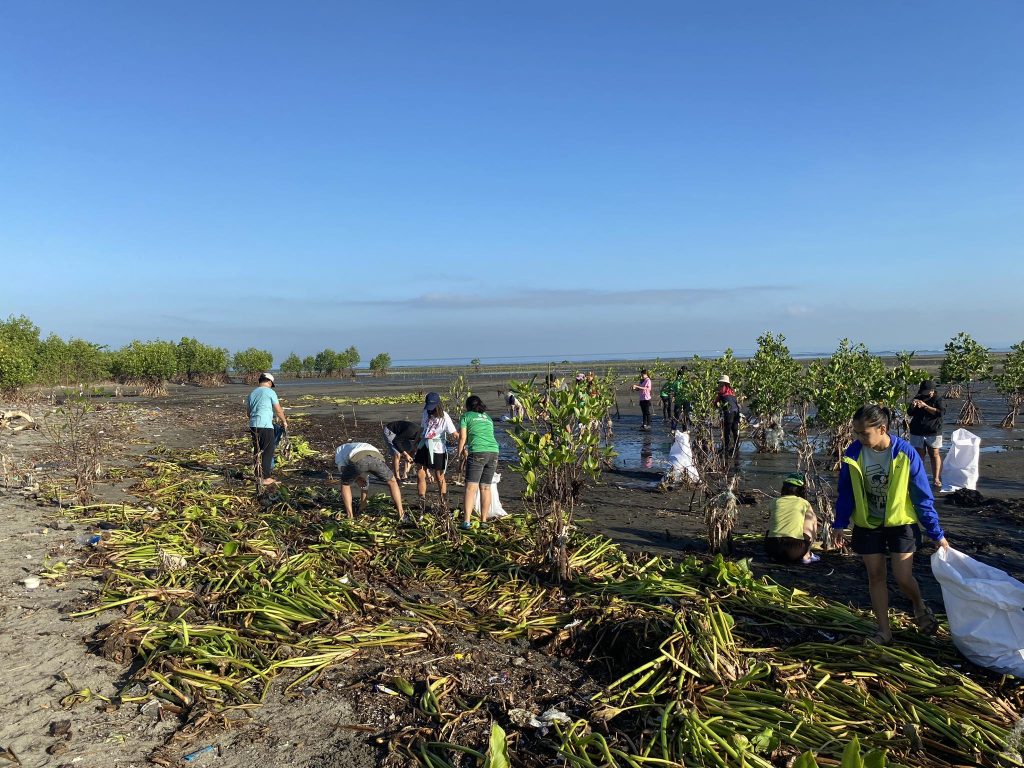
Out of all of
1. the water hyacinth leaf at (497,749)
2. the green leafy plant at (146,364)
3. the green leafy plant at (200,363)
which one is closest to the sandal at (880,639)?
the water hyacinth leaf at (497,749)

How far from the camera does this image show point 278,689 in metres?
4.23

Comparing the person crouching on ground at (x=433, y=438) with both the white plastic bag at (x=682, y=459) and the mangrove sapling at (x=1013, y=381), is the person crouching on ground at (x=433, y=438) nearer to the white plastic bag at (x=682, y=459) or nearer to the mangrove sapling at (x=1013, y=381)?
the white plastic bag at (x=682, y=459)

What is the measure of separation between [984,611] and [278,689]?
471 cm

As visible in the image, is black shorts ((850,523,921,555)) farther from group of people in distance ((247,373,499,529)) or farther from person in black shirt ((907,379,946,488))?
person in black shirt ((907,379,946,488))

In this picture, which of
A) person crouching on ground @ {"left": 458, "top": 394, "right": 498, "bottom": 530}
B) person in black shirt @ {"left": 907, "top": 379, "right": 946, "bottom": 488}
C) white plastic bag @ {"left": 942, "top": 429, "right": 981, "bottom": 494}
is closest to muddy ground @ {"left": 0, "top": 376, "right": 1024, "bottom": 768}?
white plastic bag @ {"left": 942, "top": 429, "right": 981, "bottom": 494}

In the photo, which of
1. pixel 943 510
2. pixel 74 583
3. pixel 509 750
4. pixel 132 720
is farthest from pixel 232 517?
pixel 943 510

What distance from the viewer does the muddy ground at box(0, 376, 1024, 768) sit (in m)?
3.62

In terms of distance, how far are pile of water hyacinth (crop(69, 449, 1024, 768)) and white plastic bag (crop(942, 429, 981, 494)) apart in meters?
5.75

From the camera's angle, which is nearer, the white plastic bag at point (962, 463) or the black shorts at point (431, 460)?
the black shorts at point (431, 460)

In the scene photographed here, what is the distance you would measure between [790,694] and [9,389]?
3082cm

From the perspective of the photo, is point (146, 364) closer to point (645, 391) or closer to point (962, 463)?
point (645, 391)

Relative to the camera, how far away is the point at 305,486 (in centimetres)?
1172

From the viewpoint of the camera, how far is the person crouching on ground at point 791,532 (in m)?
6.69

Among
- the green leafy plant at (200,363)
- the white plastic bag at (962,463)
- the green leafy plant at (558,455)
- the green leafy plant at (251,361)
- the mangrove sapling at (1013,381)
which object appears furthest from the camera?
the green leafy plant at (251,361)
